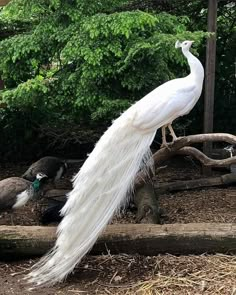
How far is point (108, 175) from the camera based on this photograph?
142 inches

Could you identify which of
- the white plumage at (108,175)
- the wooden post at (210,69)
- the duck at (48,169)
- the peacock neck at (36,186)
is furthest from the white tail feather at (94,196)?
the wooden post at (210,69)

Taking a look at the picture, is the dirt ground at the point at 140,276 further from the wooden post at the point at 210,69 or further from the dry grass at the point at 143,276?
the wooden post at the point at 210,69

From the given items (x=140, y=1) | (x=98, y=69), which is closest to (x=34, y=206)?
(x=98, y=69)

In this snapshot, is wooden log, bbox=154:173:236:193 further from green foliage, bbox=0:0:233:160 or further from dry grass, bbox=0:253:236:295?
dry grass, bbox=0:253:236:295

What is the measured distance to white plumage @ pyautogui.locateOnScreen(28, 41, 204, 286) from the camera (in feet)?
11.4

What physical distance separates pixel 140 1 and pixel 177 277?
3.14 metres

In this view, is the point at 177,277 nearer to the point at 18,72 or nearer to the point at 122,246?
the point at 122,246

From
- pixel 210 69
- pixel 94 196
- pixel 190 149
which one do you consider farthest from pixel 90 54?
pixel 210 69

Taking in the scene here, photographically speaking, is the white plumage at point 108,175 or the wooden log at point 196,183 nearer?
the white plumage at point 108,175

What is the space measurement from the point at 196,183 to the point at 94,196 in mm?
2676

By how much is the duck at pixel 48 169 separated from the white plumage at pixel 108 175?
87.1 inches

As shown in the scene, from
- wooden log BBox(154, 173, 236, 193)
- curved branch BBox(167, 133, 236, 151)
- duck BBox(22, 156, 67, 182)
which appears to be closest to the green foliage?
duck BBox(22, 156, 67, 182)

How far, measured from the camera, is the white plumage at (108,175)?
3.46 m

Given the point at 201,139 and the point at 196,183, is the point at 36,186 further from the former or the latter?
the point at 196,183
